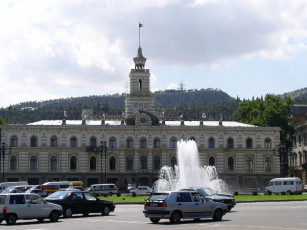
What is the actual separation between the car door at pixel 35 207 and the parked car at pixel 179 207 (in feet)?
18.3

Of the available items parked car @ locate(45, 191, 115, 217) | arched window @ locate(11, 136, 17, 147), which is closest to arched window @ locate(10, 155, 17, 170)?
arched window @ locate(11, 136, 17, 147)

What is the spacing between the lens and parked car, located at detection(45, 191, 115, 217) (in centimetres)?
3538

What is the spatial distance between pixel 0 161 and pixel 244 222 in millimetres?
59191

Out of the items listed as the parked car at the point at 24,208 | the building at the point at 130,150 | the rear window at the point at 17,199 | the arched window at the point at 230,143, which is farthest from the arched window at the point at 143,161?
the rear window at the point at 17,199

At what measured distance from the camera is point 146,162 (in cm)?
8738

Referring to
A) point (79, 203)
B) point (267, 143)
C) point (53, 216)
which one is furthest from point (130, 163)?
point (53, 216)

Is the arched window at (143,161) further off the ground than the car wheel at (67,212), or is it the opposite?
the arched window at (143,161)

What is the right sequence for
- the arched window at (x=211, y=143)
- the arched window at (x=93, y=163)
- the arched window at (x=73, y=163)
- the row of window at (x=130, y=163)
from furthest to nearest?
the arched window at (x=211, y=143), the arched window at (x=93, y=163), the arched window at (x=73, y=163), the row of window at (x=130, y=163)

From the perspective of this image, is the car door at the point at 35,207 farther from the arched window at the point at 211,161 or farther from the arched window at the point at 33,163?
the arched window at the point at 211,161

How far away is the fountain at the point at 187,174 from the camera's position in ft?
202

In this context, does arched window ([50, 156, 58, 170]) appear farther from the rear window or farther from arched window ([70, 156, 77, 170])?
the rear window

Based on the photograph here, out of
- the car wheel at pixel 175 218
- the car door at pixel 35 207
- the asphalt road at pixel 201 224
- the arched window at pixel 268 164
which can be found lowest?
the asphalt road at pixel 201 224

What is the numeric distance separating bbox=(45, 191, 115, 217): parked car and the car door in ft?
10.5

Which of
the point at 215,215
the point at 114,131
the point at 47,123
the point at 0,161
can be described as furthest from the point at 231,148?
the point at 215,215
